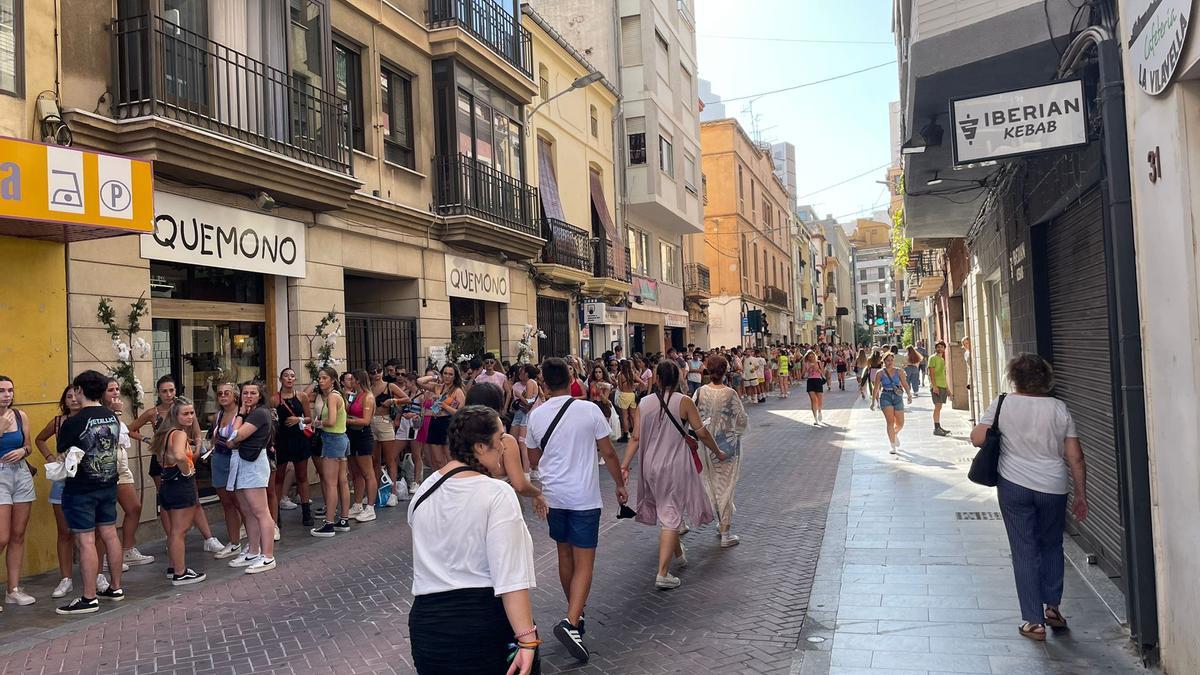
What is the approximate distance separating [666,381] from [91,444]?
4.39 m

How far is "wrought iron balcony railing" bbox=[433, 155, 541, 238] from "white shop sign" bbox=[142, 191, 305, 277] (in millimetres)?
4036

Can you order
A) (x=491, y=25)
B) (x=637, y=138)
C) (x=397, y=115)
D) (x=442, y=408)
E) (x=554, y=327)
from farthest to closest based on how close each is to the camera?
(x=637, y=138) → (x=554, y=327) → (x=491, y=25) → (x=397, y=115) → (x=442, y=408)

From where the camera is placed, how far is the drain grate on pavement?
873 cm

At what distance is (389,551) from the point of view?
28.1ft

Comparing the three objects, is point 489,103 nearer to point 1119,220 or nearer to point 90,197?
point 90,197

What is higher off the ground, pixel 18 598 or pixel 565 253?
pixel 565 253

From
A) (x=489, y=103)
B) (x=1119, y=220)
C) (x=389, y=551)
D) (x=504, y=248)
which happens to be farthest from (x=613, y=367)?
(x=1119, y=220)

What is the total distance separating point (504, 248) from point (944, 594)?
41.8 feet

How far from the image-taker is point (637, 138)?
1101 inches

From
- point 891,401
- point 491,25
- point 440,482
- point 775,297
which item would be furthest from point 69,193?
point 775,297

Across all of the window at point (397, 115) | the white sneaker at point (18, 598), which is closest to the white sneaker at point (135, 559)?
the white sneaker at point (18, 598)

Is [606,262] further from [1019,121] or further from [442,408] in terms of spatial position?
[1019,121]

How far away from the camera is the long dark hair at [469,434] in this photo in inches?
124

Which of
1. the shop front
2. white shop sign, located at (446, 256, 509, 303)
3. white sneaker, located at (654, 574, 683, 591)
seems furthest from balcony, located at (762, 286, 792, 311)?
white sneaker, located at (654, 574, 683, 591)
